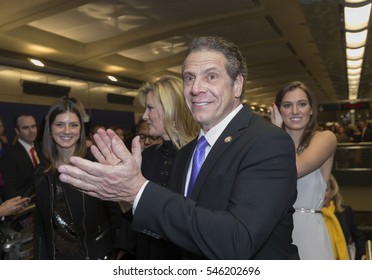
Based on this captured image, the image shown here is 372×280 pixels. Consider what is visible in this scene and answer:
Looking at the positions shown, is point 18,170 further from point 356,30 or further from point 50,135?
point 356,30

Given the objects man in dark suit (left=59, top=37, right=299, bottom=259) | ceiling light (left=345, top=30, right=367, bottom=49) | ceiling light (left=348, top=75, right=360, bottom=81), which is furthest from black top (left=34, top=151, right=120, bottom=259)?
ceiling light (left=348, top=75, right=360, bottom=81)

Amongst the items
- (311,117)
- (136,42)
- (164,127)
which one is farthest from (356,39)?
(164,127)

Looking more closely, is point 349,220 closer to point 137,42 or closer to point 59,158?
point 59,158

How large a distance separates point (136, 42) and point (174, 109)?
289 inches

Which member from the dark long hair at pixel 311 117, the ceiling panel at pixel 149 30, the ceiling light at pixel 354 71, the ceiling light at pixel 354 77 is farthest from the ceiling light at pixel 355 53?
the dark long hair at pixel 311 117

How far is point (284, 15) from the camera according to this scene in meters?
8.71

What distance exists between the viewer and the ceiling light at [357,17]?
498cm

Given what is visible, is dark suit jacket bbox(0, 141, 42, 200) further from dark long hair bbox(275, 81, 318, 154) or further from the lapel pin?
the lapel pin

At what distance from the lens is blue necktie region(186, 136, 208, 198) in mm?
1329

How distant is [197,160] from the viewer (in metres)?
1.37

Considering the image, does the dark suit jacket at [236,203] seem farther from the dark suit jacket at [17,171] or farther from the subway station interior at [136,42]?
the subway station interior at [136,42]

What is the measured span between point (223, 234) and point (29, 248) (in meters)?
1.82

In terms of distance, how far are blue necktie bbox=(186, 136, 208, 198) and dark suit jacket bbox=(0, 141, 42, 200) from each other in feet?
9.26
